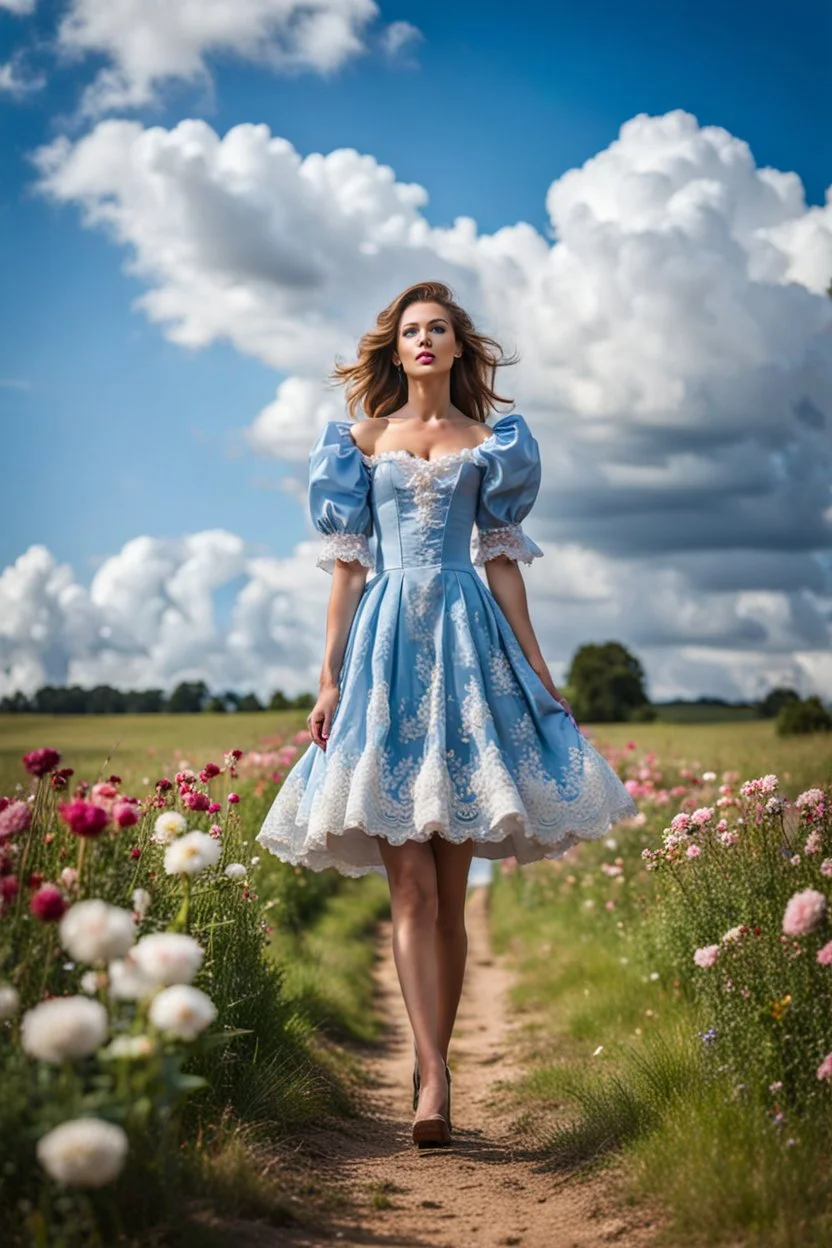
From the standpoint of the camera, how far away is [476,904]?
71.0 ft

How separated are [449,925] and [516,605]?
135cm

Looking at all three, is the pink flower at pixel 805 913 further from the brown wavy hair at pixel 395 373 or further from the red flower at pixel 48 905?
the brown wavy hair at pixel 395 373

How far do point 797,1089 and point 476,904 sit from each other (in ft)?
59.7

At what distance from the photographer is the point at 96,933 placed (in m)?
2.73

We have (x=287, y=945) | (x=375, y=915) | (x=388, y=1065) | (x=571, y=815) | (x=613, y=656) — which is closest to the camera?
(x=571, y=815)

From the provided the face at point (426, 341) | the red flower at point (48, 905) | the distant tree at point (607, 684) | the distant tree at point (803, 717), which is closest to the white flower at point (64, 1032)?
the red flower at point (48, 905)

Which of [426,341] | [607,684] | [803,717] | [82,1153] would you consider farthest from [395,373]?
[607,684]

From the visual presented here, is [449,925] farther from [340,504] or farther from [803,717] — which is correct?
[803,717]

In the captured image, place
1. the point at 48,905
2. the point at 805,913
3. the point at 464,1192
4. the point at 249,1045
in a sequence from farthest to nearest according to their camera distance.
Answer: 1. the point at 249,1045
2. the point at 464,1192
3. the point at 805,913
4. the point at 48,905

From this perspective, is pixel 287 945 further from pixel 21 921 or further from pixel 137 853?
pixel 21 921

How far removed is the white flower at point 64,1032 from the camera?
100 inches

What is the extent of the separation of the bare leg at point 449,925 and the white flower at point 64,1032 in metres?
2.57

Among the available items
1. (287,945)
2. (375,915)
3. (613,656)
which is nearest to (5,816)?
(287,945)

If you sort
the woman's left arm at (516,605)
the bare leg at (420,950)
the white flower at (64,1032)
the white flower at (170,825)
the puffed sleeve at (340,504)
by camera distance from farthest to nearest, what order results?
1. the puffed sleeve at (340,504)
2. the woman's left arm at (516,605)
3. the bare leg at (420,950)
4. the white flower at (170,825)
5. the white flower at (64,1032)
